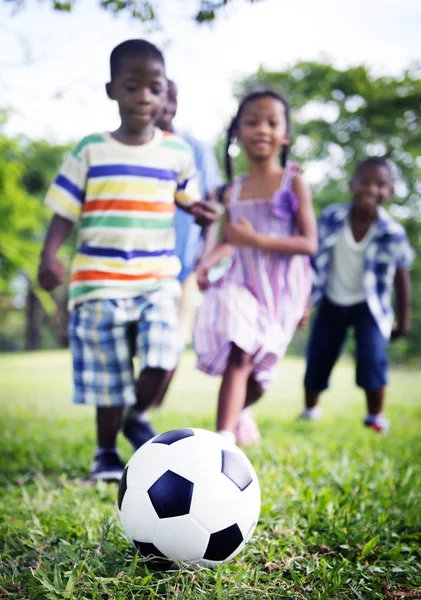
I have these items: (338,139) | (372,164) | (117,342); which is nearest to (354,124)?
(338,139)

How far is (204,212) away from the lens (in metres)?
3.18

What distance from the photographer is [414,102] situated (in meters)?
14.9

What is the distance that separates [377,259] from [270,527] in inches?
118

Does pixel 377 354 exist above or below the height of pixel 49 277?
below

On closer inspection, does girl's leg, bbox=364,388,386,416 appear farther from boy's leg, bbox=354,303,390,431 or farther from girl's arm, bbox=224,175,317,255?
girl's arm, bbox=224,175,317,255

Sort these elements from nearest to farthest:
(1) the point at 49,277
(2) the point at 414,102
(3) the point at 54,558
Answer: (3) the point at 54,558
(1) the point at 49,277
(2) the point at 414,102

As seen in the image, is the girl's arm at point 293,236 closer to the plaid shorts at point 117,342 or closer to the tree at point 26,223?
the plaid shorts at point 117,342

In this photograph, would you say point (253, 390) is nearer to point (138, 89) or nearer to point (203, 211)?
point (203, 211)

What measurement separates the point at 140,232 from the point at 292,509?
4.70 ft

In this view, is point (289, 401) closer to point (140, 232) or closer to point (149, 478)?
point (140, 232)

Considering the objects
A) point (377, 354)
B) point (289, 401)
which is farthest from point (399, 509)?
point (289, 401)

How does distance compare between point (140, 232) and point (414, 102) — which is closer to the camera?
point (140, 232)

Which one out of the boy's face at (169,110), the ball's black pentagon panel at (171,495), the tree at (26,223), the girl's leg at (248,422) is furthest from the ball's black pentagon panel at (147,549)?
the tree at (26,223)

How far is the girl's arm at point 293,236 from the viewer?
334 centimetres
